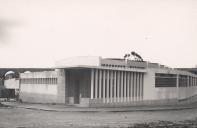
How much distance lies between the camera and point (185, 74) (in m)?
94.4

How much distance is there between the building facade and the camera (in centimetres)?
6550

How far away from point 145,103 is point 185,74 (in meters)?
24.7

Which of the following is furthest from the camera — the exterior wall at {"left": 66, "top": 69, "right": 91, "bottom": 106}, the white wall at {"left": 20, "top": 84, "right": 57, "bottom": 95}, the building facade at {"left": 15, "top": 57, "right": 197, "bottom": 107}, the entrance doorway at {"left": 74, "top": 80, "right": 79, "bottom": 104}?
the white wall at {"left": 20, "top": 84, "right": 57, "bottom": 95}

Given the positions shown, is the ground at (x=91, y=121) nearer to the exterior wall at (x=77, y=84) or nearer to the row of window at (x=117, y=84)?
the row of window at (x=117, y=84)

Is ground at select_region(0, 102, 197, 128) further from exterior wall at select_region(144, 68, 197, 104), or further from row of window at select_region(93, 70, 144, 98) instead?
exterior wall at select_region(144, 68, 197, 104)

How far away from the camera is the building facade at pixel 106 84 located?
65500 mm

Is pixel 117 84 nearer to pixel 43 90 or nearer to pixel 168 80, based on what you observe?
pixel 168 80

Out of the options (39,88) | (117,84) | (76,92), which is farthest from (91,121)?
(39,88)

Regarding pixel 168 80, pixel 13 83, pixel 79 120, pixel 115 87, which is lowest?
pixel 79 120

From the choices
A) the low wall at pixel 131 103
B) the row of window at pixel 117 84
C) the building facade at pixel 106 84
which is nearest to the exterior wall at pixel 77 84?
the building facade at pixel 106 84

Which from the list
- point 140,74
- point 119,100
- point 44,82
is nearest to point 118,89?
point 119,100

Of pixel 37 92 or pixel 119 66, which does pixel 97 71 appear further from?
pixel 37 92

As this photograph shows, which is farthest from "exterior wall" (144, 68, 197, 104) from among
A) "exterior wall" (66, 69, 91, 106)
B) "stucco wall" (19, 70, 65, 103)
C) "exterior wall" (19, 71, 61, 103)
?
"exterior wall" (19, 71, 61, 103)

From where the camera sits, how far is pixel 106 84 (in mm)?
66250
